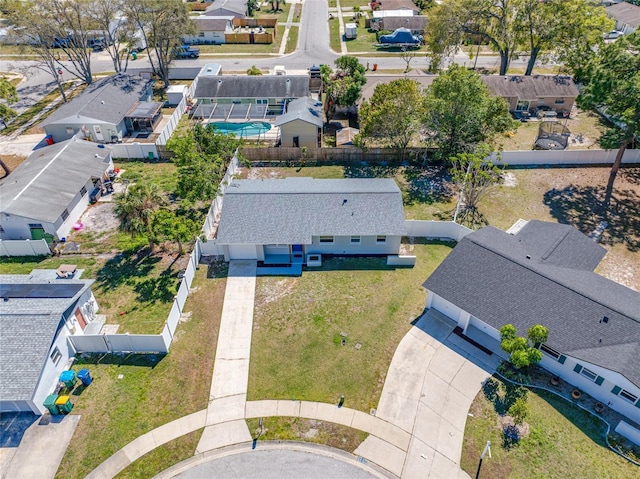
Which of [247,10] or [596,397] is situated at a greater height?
[247,10]

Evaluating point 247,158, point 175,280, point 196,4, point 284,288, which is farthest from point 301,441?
point 196,4

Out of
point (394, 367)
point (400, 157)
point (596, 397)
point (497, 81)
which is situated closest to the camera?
point (596, 397)

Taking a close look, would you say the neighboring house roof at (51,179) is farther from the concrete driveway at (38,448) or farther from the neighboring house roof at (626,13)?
the neighboring house roof at (626,13)

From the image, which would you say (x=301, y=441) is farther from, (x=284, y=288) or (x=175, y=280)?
(x=175, y=280)

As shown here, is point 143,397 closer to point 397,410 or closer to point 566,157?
point 397,410

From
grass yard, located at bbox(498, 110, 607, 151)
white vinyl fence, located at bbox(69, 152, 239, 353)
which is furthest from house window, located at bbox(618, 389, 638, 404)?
grass yard, located at bbox(498, 110, 607, 151)

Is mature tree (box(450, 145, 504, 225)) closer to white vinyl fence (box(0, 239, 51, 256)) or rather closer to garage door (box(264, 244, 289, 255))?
garage door (box(264, 244, 289, 255))
